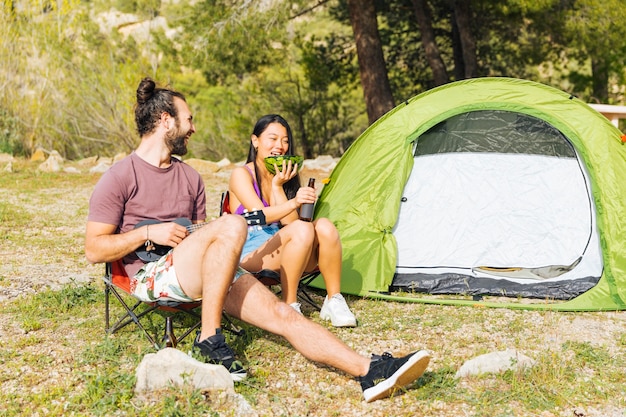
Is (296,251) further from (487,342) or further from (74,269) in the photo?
(74,269)

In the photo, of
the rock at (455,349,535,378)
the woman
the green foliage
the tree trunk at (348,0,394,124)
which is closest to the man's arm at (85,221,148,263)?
the woman

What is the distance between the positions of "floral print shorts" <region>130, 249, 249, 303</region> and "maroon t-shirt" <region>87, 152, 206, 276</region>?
197 millimetres

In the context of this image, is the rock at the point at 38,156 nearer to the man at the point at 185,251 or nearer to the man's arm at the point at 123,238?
the man at the point at 185,251

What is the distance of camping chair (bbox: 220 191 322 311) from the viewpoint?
377cm

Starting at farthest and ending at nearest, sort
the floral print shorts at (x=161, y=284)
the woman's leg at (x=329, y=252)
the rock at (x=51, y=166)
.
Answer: the rock at (x=51, y=166)
the woman's leg at (x=329, y=252)
the floral print shorts at (x=161, y=284)

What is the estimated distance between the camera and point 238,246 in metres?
2.98

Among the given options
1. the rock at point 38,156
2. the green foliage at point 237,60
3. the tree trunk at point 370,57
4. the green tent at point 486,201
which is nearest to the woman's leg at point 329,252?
the green tent at point 486,201

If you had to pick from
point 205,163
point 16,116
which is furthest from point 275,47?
point 16,116

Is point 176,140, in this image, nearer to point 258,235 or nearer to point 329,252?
point 258,235

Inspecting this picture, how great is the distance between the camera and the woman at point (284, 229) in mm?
3682

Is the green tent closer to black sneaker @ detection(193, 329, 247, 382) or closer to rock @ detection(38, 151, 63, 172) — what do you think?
black sneaker @ detection(193, 329, 247, 382)

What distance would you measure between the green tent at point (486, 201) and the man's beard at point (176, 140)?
59.9 inches

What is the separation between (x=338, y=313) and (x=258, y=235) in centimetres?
65

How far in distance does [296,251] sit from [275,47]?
944 centimetres
